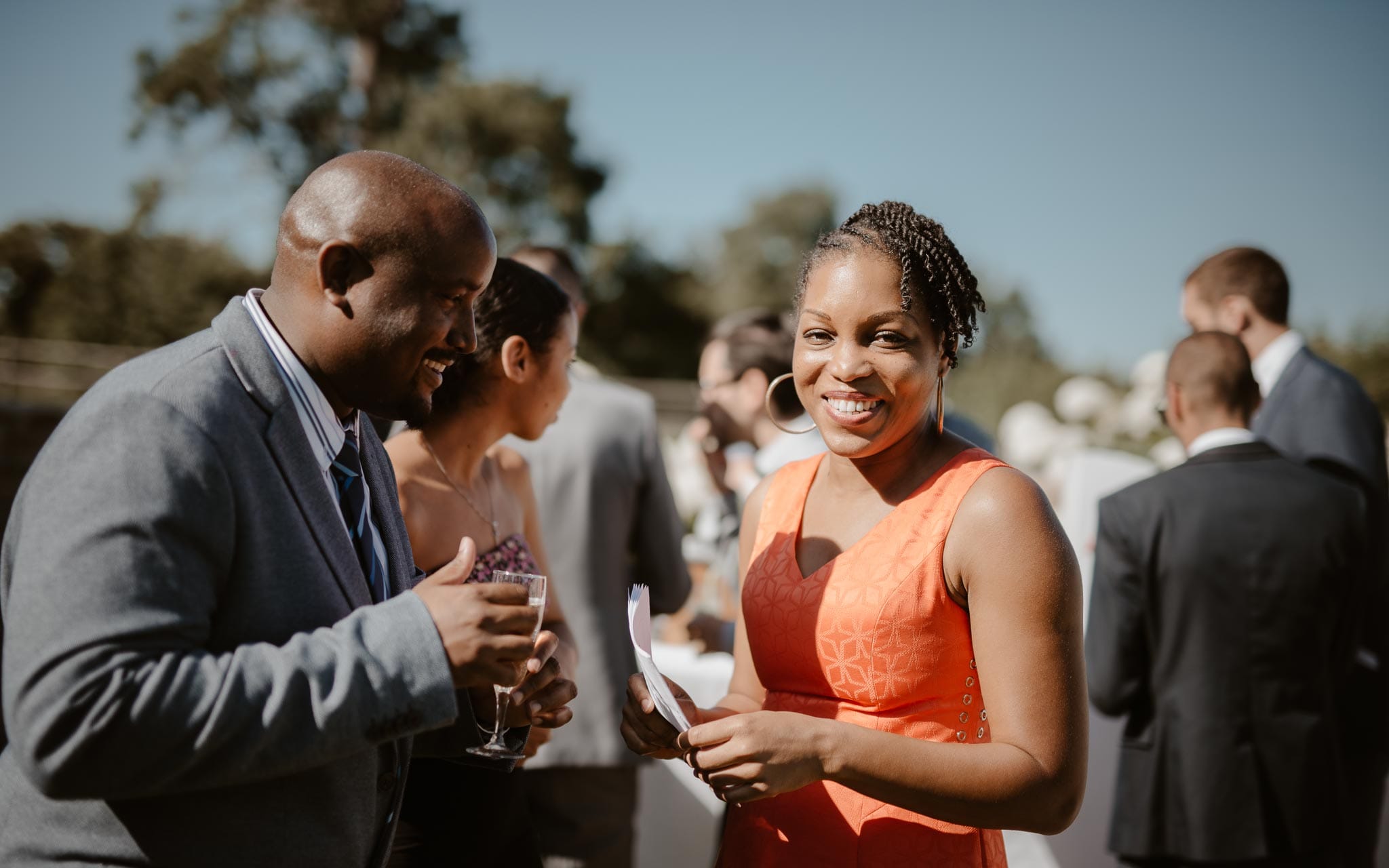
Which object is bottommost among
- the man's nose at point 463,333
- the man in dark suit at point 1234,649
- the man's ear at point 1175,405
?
the man in dark suit at point 1234,649

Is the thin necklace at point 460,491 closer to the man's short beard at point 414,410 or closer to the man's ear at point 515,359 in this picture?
the man's ear at point 515,359

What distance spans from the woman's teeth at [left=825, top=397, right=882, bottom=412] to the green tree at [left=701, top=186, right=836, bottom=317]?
44.0m

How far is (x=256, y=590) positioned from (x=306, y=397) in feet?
1.10

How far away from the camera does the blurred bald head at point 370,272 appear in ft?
5.11

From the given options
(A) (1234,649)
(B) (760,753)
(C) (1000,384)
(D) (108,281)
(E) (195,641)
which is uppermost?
(E) (195,641)

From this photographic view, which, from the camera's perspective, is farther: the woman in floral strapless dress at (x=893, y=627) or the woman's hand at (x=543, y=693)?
the woman's hand at (x=543, y=693)

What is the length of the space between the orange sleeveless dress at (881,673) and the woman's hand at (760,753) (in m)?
0.24

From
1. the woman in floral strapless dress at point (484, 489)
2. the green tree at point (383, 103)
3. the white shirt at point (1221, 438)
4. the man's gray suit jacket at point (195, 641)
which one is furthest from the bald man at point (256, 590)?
the green tree at point (383, 103)

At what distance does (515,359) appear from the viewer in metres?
2.60

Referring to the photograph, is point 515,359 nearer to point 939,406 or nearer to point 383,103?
point 939,406

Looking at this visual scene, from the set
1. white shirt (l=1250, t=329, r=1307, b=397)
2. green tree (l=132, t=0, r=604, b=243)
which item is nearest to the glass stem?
white shirt (l=1250, t=329, r=1307, b=397)

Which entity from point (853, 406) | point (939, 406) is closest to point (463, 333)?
point (853, 406)

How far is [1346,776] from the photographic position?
12.3 ft

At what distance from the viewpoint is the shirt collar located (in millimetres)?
1558
